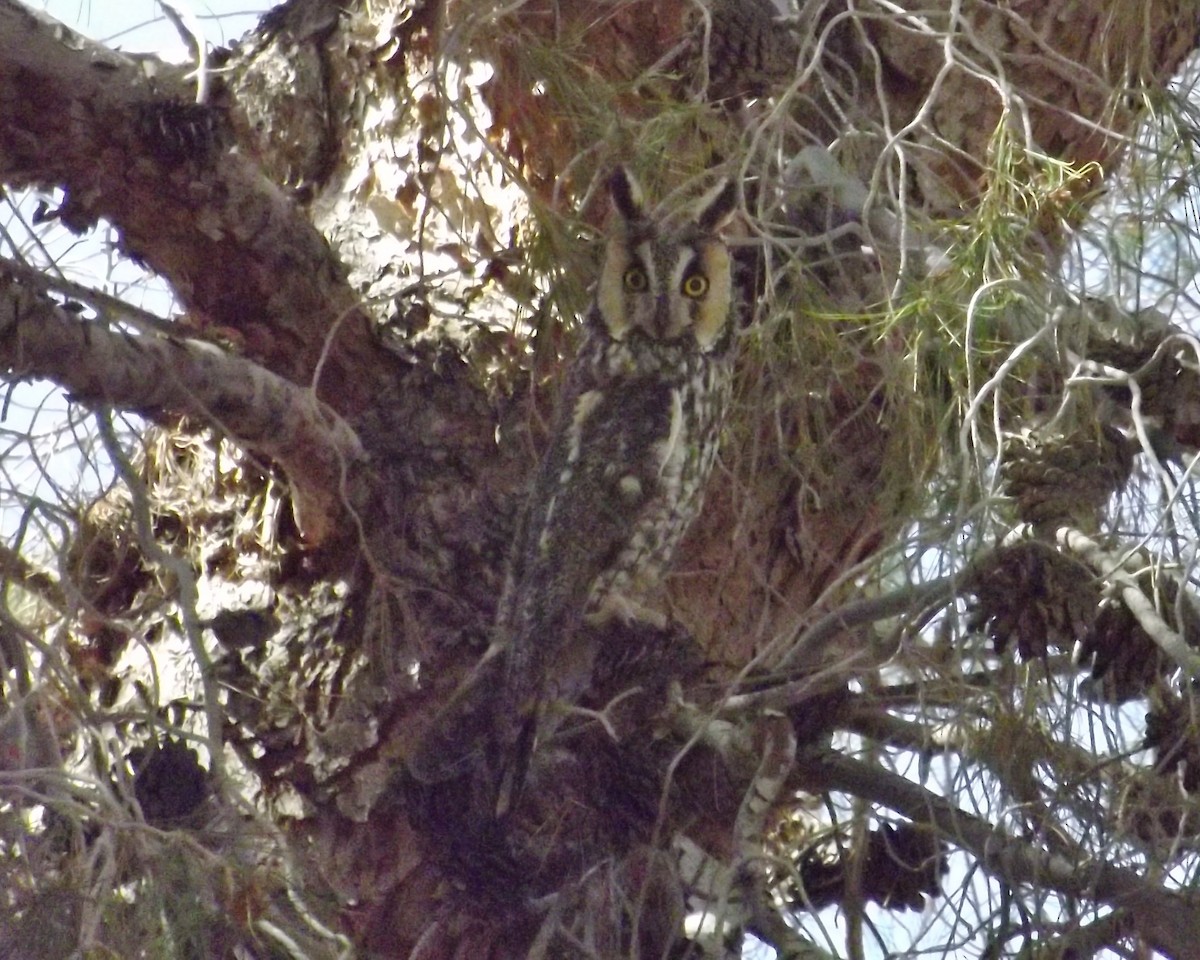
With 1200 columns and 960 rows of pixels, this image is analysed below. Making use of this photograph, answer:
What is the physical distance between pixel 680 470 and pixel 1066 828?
0.75 m

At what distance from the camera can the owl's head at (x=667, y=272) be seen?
2107mm

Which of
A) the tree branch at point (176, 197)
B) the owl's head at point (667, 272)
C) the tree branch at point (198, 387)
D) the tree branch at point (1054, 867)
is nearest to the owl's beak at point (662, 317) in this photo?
the owl's head at point (667, 272)

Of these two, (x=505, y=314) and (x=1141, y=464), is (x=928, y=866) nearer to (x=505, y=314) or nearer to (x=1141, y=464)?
(x=1141, y=464)

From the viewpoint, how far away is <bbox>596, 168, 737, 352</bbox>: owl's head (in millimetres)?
2107

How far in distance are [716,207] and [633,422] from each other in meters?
0.36

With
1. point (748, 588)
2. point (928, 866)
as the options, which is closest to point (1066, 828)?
point (928, 866)

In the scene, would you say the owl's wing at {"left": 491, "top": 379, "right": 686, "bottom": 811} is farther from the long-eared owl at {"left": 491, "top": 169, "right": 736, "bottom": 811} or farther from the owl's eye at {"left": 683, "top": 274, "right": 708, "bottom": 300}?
the owl's eye at {"left": 683, "top": 274, "right": 708, "bottom": 300}

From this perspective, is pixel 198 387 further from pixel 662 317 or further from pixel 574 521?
pixel 662 317

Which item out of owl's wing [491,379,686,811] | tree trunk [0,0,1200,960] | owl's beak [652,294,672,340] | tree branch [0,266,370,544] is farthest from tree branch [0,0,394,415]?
owl's beak [652,294,672,340]

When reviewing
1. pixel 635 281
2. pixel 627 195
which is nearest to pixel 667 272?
pixel 635 281

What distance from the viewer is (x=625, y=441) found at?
226 centimetres

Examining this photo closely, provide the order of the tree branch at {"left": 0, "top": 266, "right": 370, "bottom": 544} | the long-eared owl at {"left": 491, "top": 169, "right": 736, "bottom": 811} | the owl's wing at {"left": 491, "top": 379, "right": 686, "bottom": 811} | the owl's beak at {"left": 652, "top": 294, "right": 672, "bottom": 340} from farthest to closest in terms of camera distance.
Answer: the owl's beak at {"left": 652, "top": 294, "right": 672, "bottom": 340} < the long-eared owl at {"left": 491, "top": 169, "right": 736, "bottom": 811} < the owl's wing at {"left": 491, "top": 379, "right": 686, "bottom": 811} < the tree branch at {"left": 0, "top": 266, "right": 370, "bottom": 544}

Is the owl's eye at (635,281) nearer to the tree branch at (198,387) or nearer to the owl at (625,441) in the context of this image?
the owl at (625,441)

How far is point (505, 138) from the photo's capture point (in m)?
2.25
